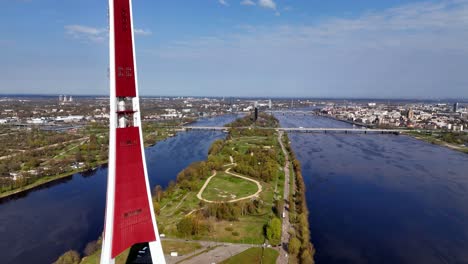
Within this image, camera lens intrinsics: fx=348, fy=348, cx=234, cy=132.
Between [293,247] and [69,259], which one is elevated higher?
[293,247]

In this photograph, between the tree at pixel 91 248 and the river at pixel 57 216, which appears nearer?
the tree at pixel 91 248

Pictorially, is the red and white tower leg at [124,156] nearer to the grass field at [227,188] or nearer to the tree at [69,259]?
the tree at [69,259]

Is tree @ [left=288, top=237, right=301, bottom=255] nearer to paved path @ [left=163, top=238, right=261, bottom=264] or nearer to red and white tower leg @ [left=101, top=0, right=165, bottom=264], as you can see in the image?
paved path @ [left=163, top=238, right=261, bottom=264]

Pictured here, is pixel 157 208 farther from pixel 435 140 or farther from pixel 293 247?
pixel 435 140

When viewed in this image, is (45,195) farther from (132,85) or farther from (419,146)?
(419,146)

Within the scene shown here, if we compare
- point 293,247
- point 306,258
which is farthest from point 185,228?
point 306,258

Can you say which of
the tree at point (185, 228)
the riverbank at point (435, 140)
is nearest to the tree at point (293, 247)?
the tree at point (185, 228)
